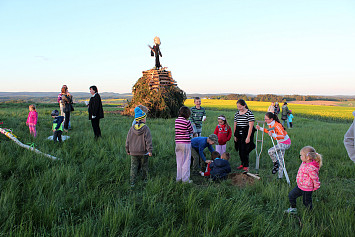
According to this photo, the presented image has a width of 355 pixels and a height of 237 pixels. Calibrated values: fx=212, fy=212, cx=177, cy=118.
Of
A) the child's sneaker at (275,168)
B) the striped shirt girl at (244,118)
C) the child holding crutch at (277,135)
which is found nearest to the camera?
the child holding crutch at (277,135)

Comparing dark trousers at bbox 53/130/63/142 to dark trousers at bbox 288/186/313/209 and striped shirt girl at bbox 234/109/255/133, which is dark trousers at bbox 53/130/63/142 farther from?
dark trousers at bbox 288/186/313/209

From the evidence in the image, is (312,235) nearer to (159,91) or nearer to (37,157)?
(37,157)

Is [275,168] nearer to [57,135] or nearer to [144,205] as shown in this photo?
[144,205]

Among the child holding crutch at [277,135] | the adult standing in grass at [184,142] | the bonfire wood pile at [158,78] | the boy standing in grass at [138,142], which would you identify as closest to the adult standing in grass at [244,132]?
the child holding crutch at [277,135]

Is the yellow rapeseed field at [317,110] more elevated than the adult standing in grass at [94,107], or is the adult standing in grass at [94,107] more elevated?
the adult standing in grass at [94,107]

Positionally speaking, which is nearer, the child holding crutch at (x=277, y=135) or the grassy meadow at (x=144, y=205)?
the grassy meadow at (x=144, y=205)

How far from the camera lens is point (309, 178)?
10.7 ft

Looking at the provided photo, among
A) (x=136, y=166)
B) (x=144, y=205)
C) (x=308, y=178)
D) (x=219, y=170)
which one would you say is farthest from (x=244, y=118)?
(x=144, y=205)

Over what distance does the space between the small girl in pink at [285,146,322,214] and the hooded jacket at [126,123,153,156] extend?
2685mm

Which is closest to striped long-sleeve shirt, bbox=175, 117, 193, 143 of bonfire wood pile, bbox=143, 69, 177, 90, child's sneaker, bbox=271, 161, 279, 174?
child's sneaker, bbox=271, 161, 279, 174

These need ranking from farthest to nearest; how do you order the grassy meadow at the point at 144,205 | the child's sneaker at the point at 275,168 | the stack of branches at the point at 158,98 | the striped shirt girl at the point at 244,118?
the stack of branches at the point at 158,98 < the striped shirt girl at the point at 244,118 < the child's sneaker at the point at 275,168 < the grassy meadow at the point at 144,205

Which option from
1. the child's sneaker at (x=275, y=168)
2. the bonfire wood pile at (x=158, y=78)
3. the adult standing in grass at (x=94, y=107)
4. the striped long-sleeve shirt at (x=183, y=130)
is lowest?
the child's sneaker at (x=275, y=168)

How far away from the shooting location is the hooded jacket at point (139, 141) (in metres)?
4.37

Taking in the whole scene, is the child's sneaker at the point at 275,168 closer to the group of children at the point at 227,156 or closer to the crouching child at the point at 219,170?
the group of children at the point at 227,156
